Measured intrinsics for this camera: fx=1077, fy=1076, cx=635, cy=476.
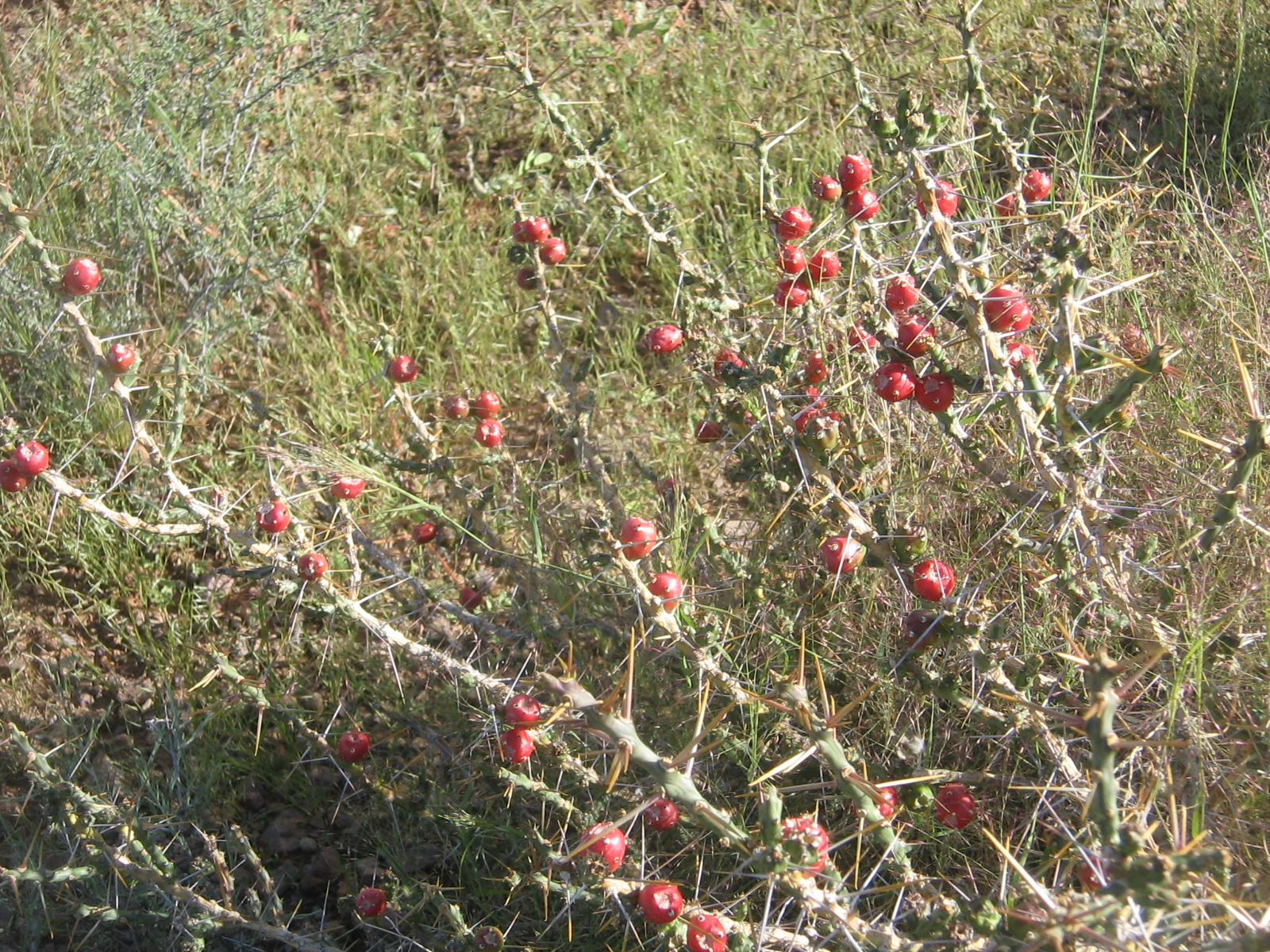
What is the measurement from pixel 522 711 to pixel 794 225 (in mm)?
1073

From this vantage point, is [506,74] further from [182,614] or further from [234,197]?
[182,614]

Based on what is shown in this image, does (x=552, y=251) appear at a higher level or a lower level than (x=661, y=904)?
higher

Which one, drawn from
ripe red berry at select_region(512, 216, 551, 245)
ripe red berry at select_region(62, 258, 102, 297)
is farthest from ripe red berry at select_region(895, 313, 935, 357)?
ripe red berry at select_region(62, 258, 102, 297)

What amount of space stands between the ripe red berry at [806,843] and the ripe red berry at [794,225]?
1115 millimetres

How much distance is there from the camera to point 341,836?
104 inches

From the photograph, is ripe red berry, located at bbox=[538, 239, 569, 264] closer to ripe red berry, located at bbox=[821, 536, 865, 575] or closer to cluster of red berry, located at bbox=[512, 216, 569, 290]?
cluster of red berry, located at bbox=[512, 216, 569, 290]

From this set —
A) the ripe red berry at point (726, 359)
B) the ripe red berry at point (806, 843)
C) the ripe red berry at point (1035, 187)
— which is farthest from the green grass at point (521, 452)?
the ripe red berry at point (1035, 187)

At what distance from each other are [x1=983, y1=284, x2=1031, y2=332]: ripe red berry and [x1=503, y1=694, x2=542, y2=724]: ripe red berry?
106 centimetres

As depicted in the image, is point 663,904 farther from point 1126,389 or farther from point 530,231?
point 530,231

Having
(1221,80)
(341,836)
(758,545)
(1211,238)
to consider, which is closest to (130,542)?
(341,836)

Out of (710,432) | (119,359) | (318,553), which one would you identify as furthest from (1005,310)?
(119,359)

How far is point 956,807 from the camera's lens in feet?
6.57

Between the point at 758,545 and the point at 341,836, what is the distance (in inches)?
49.0

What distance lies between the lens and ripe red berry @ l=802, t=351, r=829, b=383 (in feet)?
7.13
